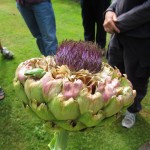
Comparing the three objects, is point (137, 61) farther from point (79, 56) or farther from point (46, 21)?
point (79, 56)

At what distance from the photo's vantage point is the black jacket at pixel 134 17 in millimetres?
1440

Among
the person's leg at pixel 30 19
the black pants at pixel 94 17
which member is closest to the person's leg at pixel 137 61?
the person's leg at pixel 30 19

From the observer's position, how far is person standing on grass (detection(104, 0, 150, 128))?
1468 mm

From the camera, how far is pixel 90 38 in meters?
3.01

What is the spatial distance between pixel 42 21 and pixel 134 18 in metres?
0.85

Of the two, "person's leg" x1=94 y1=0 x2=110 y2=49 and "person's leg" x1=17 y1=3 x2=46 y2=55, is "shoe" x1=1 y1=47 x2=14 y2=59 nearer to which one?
"person's leg" x1=17 y1=3 x2=46 y2=55

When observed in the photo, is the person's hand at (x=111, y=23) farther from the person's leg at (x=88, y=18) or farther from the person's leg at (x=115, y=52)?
the person's leg at (x=88, y=18)

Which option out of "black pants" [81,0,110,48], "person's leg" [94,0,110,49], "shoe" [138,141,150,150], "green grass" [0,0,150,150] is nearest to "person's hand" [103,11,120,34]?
"green grass" [0,0,150,150]

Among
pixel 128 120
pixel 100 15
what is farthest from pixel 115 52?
Answer: pixel 100 15

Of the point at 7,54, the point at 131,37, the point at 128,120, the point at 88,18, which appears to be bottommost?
the point at 7,54

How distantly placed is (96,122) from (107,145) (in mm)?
1222

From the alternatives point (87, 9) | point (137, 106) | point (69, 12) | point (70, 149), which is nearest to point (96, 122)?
point (70, 149)

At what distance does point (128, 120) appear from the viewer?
197 centimetres

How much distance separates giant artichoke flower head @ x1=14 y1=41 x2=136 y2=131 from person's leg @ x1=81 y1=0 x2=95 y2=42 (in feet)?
7.38
